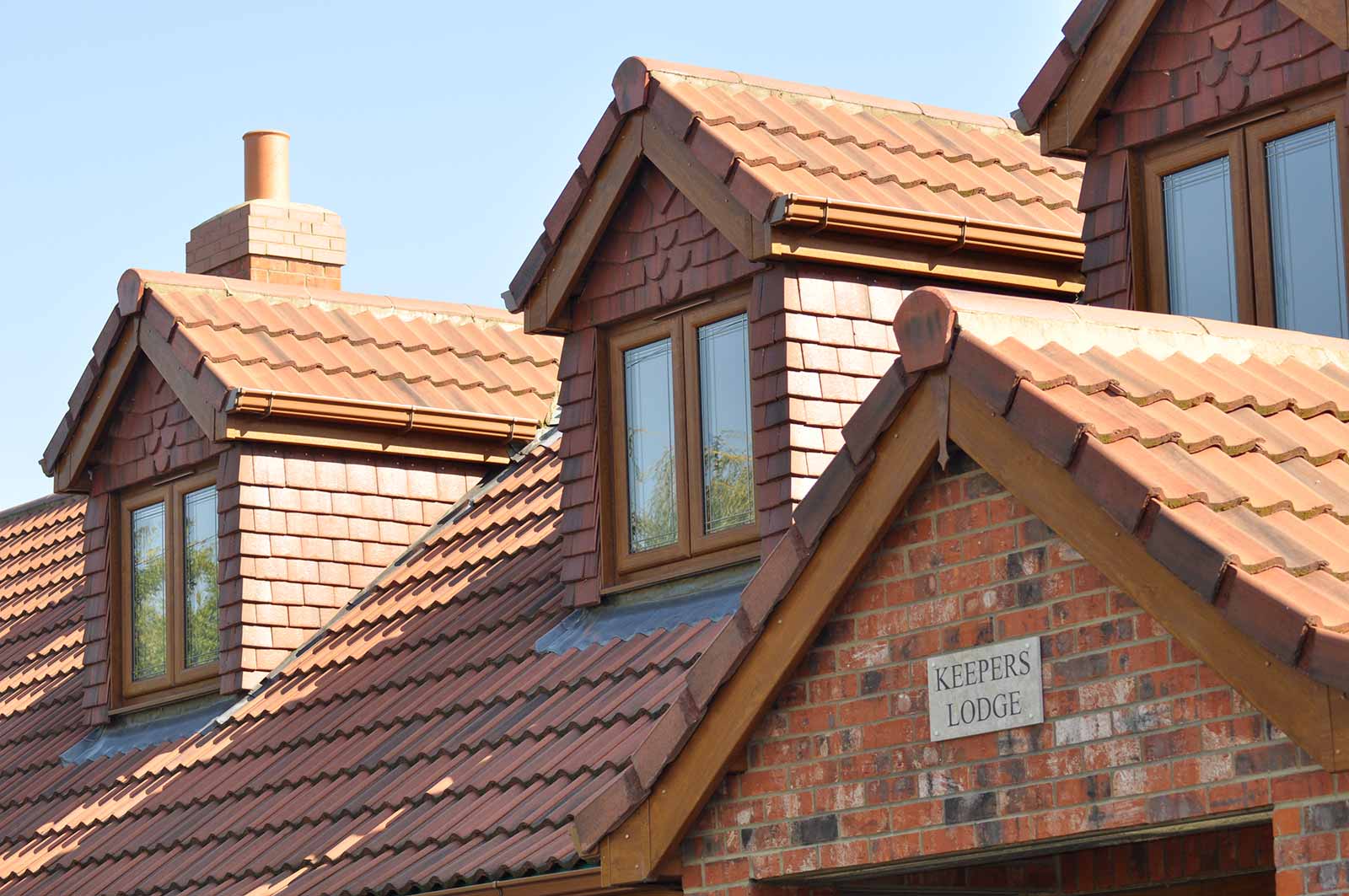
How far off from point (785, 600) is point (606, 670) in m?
3.62

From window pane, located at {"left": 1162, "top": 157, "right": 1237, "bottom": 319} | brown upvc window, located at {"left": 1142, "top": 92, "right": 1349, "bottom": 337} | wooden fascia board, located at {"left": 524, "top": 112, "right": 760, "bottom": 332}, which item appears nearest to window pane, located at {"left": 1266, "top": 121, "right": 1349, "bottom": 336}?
brown upvc window, located at {"left": 1142, "top": 92, "right": 1349, "bottom": 337}

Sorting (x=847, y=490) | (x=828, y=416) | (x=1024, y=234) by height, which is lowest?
(x=847, y=490)

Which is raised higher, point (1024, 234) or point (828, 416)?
point (1024, 234)

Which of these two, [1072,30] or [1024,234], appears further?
[1024,234]

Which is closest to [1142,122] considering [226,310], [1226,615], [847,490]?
[847,490]

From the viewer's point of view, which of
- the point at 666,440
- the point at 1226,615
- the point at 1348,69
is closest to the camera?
the point at 1226,615

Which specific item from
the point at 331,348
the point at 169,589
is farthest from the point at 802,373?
the point at 169,589

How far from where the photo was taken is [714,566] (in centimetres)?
1207

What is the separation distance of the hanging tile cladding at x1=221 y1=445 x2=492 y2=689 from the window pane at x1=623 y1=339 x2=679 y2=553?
3045mm

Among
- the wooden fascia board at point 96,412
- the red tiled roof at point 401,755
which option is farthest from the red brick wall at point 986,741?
the wooden fascia board at point 96,412

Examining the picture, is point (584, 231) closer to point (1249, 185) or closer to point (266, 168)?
point (1249, 185)

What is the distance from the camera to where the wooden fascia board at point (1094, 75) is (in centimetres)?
1104

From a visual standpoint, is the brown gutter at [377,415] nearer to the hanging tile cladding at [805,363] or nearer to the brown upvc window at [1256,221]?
the hanging tile cladding at [805,363]

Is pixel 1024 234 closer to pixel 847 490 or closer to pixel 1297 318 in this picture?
pixel 1297 318
